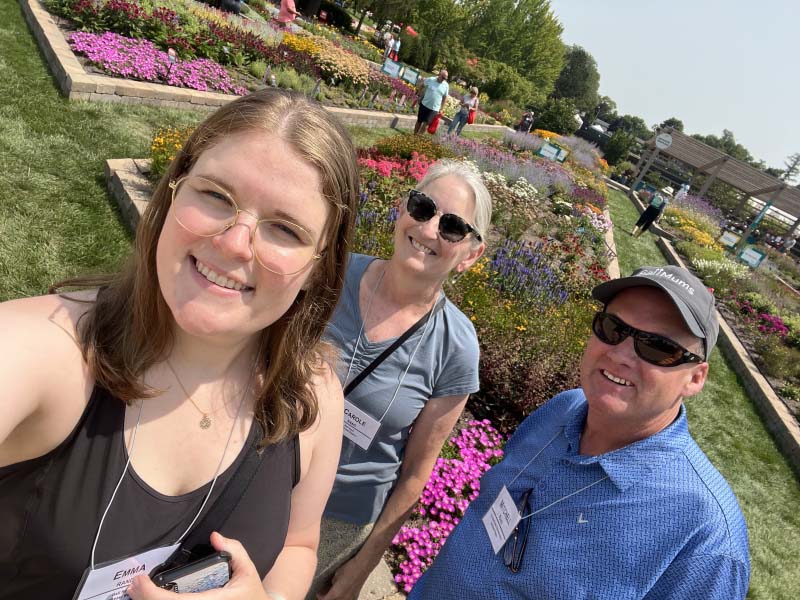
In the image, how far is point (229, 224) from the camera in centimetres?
110

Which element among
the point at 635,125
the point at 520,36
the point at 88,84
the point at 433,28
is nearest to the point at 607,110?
the point at 635,125

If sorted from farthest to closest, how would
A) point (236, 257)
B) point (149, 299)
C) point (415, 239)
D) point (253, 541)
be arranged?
point (415, 239), point (253, 541), point (149, 299), point (236, 257)

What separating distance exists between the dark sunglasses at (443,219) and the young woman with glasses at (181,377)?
0.85 metres

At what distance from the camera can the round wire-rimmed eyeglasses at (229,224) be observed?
110cm

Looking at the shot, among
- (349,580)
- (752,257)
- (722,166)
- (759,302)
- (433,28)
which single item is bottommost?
(759,302)

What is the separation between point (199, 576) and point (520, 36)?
173ft

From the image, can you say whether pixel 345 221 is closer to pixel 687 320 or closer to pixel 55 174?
pixel 687 320

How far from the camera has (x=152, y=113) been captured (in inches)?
294

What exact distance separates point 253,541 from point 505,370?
377 cm

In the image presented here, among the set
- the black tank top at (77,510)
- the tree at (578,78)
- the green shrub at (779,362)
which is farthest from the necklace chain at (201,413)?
the tree at (578,78)

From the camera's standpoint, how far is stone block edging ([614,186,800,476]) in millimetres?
7388

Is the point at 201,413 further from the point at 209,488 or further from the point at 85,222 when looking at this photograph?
the point at 85,222

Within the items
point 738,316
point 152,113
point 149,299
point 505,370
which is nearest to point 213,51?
point 152,113

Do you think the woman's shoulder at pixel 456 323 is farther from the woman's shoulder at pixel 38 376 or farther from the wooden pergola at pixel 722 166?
the wooden pergola at pixel 722 166
